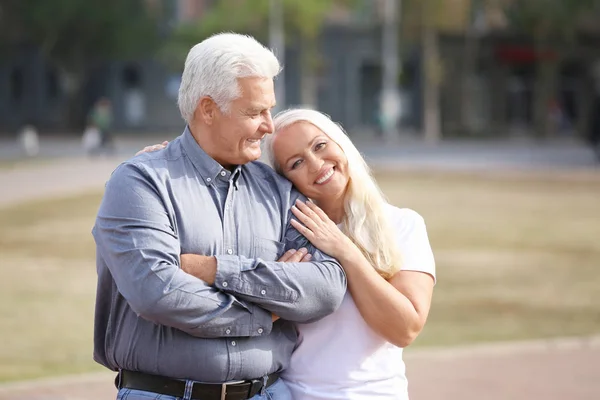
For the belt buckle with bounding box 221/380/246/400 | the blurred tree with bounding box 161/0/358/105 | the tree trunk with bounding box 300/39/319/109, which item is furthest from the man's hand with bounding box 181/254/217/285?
the tree trunk with bounding box 300/39/319/109

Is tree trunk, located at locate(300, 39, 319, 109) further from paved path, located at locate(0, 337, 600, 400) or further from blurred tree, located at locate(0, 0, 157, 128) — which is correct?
paved path, located at locate(0, 337, 600, 400)

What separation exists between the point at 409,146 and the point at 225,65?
4043 cm

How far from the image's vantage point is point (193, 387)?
10.3ft

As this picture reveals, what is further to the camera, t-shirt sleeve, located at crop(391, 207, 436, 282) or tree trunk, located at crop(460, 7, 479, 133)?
tree trunk, located at crop(460, 7, 479, 133)

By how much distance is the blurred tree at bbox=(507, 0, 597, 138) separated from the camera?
47.1 meters

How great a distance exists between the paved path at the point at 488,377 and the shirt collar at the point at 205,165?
363 centimetres

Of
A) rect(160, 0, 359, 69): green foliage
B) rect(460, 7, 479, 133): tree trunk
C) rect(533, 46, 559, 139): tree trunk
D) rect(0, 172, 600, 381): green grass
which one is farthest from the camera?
rect(460, 7, 479, 133): tree trunk

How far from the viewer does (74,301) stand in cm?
1002

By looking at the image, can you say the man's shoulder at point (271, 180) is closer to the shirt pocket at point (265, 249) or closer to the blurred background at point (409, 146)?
the shirt pocket at point (265, 249)

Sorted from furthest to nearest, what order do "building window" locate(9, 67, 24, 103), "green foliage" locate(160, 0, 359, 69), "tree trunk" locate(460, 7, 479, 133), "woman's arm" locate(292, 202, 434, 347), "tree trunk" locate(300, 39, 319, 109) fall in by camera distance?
"building window" locate(9, 67, 24, 103)
"tree trunk" locate(460, 7, 479, 133)
"tree trunk" locate(300, 39, 319, 109)
"green foliage" locate(160, 0, 359, 69)
"woman's arm" locate(292, 202, 434, 347)

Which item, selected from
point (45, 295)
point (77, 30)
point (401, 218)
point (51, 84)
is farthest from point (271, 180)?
point (51, 84)

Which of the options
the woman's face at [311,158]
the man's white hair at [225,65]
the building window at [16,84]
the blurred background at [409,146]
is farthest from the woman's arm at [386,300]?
the building window at [16,84]

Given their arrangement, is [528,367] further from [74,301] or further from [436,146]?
[436,146]

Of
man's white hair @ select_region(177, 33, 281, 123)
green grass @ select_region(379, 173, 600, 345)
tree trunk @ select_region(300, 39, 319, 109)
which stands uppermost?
man's white hair @ select_region(177, 33, 281, 123)
